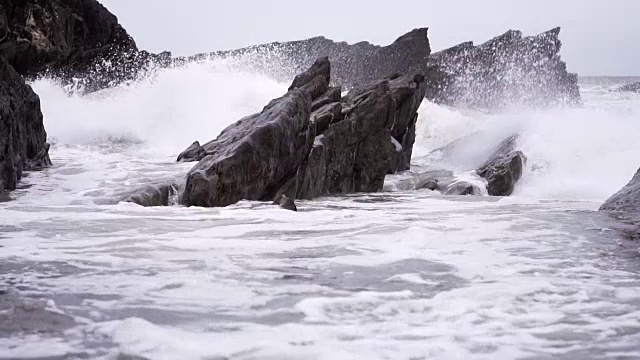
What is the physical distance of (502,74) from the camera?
3034 centimetres

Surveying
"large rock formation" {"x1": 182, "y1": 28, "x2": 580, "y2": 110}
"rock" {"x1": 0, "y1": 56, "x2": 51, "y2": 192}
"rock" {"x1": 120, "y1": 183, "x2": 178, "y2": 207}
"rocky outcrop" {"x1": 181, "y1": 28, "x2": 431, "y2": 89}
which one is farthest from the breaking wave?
"rock" {"x1": 120, "y1": 183, "x2": 178, "y2": 207}

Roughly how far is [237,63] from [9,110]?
59.2 feet

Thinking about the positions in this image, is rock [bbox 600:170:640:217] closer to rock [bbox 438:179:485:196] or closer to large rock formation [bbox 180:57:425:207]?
large rock formation [bbox 180:57:425:207]

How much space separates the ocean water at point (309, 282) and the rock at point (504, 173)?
4.28 m

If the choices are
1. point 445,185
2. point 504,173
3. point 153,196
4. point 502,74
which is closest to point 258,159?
point 153,196

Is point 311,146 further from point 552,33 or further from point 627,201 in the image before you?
point 552,33

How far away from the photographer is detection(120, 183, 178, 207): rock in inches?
265

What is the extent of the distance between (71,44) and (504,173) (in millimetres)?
14502

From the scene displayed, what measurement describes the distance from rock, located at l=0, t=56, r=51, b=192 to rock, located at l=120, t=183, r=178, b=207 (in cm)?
181

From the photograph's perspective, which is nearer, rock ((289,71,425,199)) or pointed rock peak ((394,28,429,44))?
rock ((289,71,425,199))

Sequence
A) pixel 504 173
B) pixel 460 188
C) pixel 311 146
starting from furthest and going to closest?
pixel 504 173 → pixel 460 188 → pixel 311 146

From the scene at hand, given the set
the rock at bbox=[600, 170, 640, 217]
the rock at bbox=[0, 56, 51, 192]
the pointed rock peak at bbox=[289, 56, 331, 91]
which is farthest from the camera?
the pointed rock peak at bbox=[289, 56, 331, 91]

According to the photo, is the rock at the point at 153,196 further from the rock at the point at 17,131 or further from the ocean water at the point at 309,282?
the rock at the point at 17,131

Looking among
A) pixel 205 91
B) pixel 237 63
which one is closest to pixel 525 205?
pixel 205 91
